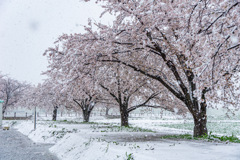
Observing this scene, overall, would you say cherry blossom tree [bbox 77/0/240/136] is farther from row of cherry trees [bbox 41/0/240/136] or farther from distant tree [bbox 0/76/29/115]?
distant tree [bbox 0/76/29/115]

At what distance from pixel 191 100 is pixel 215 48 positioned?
16.3 ft

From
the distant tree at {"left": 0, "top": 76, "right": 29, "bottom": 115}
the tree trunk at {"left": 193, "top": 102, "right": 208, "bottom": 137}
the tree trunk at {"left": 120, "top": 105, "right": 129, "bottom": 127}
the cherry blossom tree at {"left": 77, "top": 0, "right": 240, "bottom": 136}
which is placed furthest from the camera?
the distant tree at {"left": 0, "top": 76, "right": 29, "bottom": 115}

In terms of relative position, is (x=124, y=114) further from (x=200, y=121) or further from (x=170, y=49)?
(x=170, y=49)

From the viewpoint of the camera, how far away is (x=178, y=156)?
5516mm

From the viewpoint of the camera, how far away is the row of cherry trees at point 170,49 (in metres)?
5.52

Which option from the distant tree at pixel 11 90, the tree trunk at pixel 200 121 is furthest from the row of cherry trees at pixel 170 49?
the distant tree at pixel 11 90

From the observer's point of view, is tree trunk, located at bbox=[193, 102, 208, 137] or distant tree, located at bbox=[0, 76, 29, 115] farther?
distant tree, located at bbox=[0, 76, 29, 115]

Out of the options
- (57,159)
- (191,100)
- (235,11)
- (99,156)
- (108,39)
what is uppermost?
(108,39)

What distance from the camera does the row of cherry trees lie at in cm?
552

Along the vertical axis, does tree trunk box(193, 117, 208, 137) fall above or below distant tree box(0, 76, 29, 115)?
below

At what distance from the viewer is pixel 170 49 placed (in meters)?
9.45

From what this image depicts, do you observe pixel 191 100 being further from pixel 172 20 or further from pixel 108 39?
pixel 108 39

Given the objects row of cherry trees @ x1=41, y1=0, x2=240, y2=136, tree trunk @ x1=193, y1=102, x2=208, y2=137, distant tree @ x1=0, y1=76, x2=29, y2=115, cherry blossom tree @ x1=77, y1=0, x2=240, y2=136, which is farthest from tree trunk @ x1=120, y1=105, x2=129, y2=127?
distant tree @ x1=0, y1=76, x2=29, y2=115

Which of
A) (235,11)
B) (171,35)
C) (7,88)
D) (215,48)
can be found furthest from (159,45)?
(7,88)
